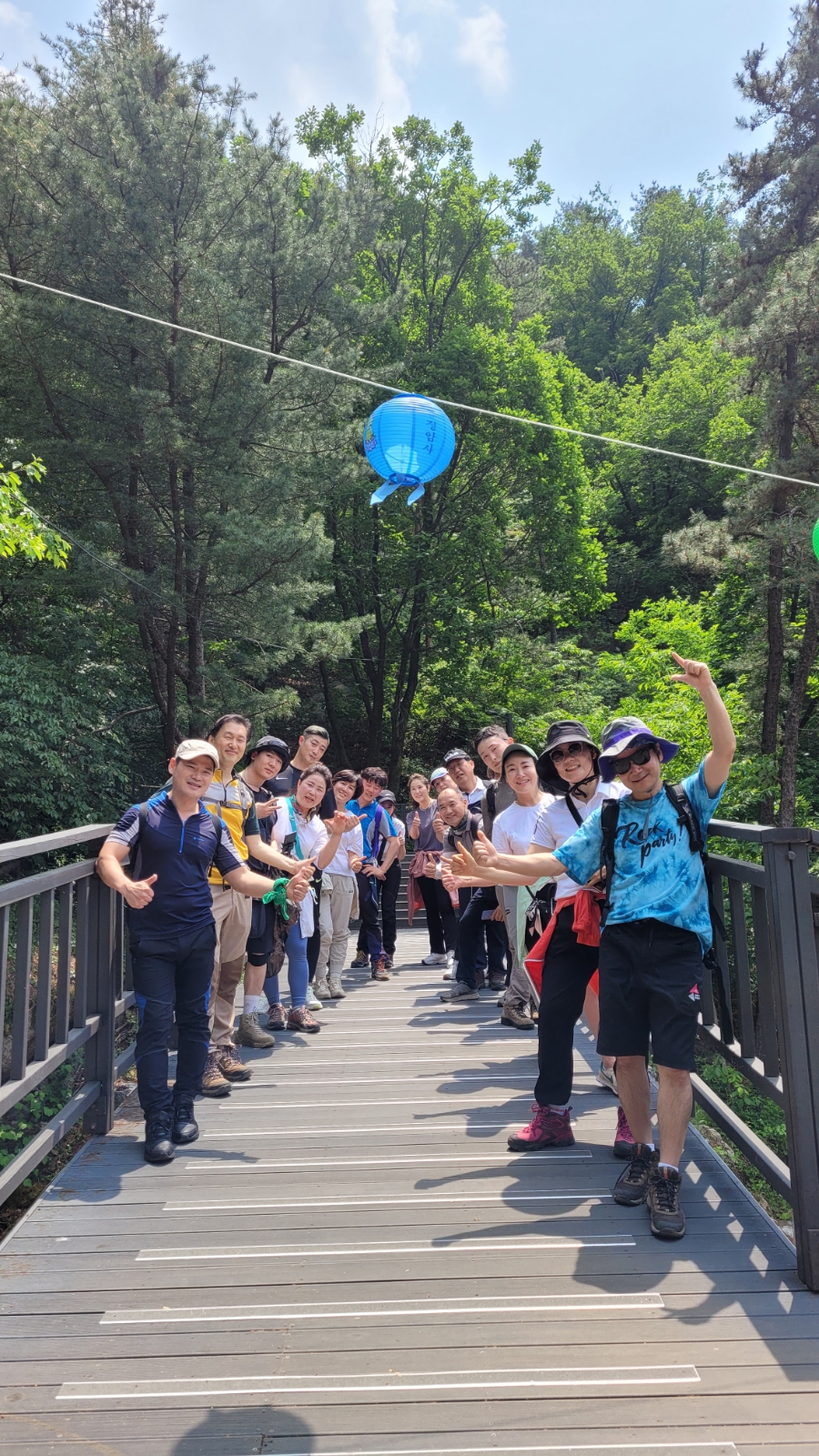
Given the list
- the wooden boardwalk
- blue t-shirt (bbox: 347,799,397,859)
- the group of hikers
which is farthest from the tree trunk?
the wooden boardwalk

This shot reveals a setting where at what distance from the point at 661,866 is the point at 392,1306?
151 cm

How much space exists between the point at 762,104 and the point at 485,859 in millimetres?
14984

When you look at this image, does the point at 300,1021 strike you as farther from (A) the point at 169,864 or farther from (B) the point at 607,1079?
(A) the point at 169,864

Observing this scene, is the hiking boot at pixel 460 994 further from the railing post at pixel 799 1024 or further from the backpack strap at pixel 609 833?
the railing post at pixel 799 1024

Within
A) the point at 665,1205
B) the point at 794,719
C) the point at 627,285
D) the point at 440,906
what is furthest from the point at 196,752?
the point at 627,285

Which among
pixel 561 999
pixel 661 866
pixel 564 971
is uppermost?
pixel 661 866

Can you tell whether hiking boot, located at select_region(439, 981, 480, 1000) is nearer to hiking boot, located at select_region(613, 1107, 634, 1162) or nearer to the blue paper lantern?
hiking boot, located at select_region(613, 1107, 634, 1162)

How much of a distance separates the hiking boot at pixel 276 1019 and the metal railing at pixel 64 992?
5.10 ft

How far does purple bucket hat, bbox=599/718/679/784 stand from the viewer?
3.31 metres

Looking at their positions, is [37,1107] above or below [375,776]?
below

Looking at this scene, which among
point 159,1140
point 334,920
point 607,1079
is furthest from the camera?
point 334,920

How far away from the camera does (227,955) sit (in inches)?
199

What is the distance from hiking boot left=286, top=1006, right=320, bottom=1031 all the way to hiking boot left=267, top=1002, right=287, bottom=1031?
38 millimetres

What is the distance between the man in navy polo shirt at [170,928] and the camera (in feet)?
13.0
